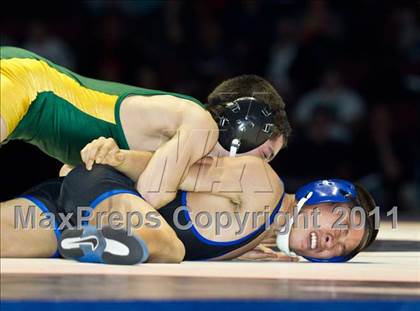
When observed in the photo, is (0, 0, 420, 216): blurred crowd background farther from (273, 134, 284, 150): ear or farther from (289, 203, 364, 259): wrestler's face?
(289, 203, 364, 259): wrestler's face

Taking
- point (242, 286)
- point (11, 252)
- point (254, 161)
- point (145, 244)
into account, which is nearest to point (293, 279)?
point (242, 286)

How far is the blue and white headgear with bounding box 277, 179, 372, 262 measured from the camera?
12.0 ft

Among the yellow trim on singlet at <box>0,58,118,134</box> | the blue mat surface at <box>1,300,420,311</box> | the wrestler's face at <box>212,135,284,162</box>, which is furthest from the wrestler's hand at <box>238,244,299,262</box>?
the blue mat surface at <box>1,300,420,311</box>

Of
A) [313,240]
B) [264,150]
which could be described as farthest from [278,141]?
[313,240]

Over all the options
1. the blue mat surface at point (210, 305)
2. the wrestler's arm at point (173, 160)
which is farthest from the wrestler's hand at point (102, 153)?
the blue mat surface at point (210, 305)

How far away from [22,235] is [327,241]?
1046 millimetres

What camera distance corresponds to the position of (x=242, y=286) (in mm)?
2668

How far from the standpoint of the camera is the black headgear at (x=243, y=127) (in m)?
3.84

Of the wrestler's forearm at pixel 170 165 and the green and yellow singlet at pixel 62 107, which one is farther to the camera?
the green and yellow singlet at pixel 62 107

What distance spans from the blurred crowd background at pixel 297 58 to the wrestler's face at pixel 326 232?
3.45 metres

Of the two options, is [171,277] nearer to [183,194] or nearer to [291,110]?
[183,194]

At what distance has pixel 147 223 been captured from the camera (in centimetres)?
336

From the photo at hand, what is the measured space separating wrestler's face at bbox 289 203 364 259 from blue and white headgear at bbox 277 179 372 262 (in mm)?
18

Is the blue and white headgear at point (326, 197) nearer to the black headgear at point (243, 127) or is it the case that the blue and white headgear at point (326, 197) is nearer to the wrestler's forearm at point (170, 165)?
the black headgear at point (243, 127)
